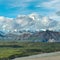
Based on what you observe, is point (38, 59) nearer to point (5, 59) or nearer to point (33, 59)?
point (33, 59)

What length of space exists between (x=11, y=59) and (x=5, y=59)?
2.52 m

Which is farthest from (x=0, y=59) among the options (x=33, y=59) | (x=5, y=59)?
(x=33, y=59)

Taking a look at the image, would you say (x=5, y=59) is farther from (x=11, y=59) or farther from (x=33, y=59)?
(x=33, y=59)

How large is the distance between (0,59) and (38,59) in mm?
16292

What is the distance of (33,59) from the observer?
313 ft

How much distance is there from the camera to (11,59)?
3794 inches

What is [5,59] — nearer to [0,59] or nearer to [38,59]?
[0,59]

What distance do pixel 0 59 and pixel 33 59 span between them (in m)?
14.1

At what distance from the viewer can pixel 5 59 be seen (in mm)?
96062

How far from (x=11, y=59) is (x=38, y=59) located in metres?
11.5

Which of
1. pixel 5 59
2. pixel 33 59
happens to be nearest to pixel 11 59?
pixel 5 59

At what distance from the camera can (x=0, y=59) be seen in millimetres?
97062

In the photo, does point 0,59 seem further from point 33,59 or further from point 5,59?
point 33,59

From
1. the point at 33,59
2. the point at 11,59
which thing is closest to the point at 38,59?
the point at 33,59
